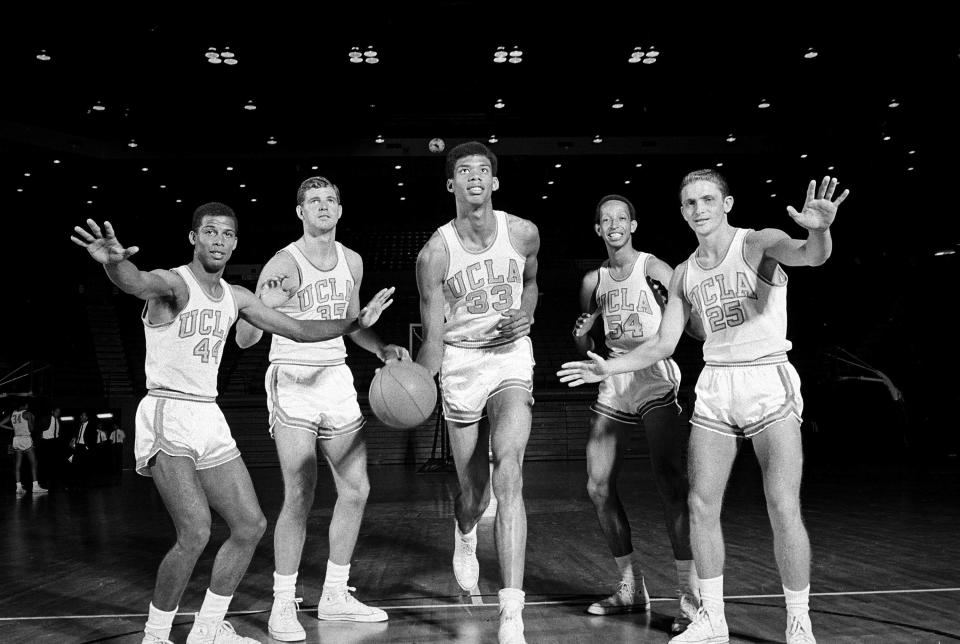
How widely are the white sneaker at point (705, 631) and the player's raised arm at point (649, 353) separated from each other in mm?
1096

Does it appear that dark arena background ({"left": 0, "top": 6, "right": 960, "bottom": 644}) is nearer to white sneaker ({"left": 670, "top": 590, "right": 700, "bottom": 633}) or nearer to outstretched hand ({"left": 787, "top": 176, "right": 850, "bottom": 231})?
white sneaker ({"left": 670, "top": 590, "right": 700, "bottom": 633})

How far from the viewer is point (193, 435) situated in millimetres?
3611

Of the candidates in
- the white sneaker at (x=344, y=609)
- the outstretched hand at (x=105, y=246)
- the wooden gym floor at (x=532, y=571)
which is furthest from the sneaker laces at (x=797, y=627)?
the outstretched hand at (x=105, y=246)

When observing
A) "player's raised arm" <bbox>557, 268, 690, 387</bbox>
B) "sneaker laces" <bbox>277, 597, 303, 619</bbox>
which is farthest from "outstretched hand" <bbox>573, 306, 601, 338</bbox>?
"sneaker laces" <bbox>277, 597, 303, 619</bbox>

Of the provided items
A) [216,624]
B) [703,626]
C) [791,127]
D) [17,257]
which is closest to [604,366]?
[703,626]

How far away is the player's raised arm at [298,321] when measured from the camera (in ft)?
13.3

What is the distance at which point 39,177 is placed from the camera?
20.5m

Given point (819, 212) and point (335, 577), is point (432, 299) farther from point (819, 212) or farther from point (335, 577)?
point (819, 212)

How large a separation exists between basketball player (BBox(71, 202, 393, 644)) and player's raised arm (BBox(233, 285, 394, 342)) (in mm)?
119

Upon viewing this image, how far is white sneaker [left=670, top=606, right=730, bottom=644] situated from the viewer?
3.52 meters

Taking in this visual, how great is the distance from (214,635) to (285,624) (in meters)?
0.36

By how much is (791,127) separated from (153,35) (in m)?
13.2

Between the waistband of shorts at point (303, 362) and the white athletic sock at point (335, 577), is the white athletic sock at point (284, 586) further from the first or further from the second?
the waistband of shorts at point (303, 362)

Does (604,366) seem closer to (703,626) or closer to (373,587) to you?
(703,626)
